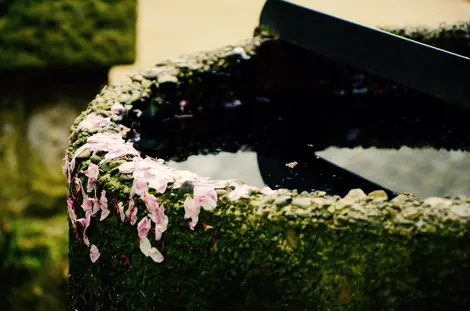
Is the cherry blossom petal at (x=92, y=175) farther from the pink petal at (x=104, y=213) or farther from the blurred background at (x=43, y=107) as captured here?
the blurred background at (x=43, y=107)

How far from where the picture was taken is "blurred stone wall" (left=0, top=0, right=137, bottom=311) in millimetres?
2643

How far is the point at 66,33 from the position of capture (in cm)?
262

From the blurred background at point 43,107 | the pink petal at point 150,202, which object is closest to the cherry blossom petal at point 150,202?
the pink petal at point 150,202

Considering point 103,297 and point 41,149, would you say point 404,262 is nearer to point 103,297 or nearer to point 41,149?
point 103,297

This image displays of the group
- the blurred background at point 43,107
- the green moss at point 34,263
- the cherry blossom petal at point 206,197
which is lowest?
the green moss at point 34,263

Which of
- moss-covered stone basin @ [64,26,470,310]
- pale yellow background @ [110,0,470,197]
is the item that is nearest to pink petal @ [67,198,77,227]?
moss-covered stone basin @ [64,26,470,310]

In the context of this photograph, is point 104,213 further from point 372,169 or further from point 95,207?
point 372,169

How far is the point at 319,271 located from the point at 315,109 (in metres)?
0.97

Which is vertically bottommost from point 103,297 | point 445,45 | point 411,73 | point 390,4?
point 390,4

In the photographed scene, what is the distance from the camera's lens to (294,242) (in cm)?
118

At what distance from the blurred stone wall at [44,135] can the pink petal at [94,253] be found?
137 cm

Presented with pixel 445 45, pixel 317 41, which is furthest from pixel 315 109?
pixel 445 45

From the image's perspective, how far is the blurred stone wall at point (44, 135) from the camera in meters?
2.64

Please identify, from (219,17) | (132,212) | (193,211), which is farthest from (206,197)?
(219,17)
